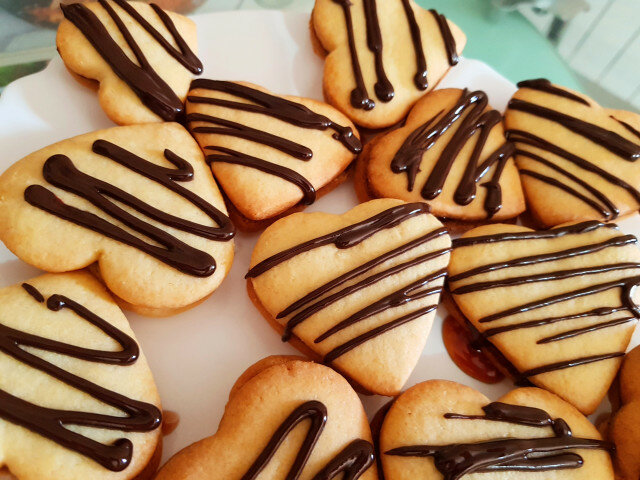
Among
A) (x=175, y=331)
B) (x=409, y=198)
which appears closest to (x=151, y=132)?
(x=175, y=331)

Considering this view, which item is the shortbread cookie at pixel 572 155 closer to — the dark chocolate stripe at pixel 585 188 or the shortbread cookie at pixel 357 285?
the dark chocolate stripe at pixel 585 188

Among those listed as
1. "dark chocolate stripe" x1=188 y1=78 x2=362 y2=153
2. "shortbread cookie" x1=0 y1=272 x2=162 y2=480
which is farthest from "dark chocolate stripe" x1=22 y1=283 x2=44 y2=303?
"dark chocolate stripe" x1=188 y1=78 x2=362 y2=153

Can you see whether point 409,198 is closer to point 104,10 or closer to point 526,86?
point 526,86

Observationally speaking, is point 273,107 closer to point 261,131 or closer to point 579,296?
point 261,131

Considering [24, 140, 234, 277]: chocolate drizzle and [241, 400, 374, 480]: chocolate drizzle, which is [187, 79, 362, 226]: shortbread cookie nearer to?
[24, 140, 234, 277]: chocolate drizzle

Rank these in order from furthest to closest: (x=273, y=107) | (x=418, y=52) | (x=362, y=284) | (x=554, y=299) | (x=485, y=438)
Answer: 1. (x=418, y=52)
2. (x=273, y=107)
3. (x=554, y=299)
4. (x=362, y=284)
5. (x=485, y=438)

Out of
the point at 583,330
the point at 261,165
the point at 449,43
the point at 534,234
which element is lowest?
the point at 261,165

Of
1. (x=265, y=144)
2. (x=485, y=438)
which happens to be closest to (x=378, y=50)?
(x=265, y=144)

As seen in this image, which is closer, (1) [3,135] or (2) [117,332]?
(2) [117,332]
